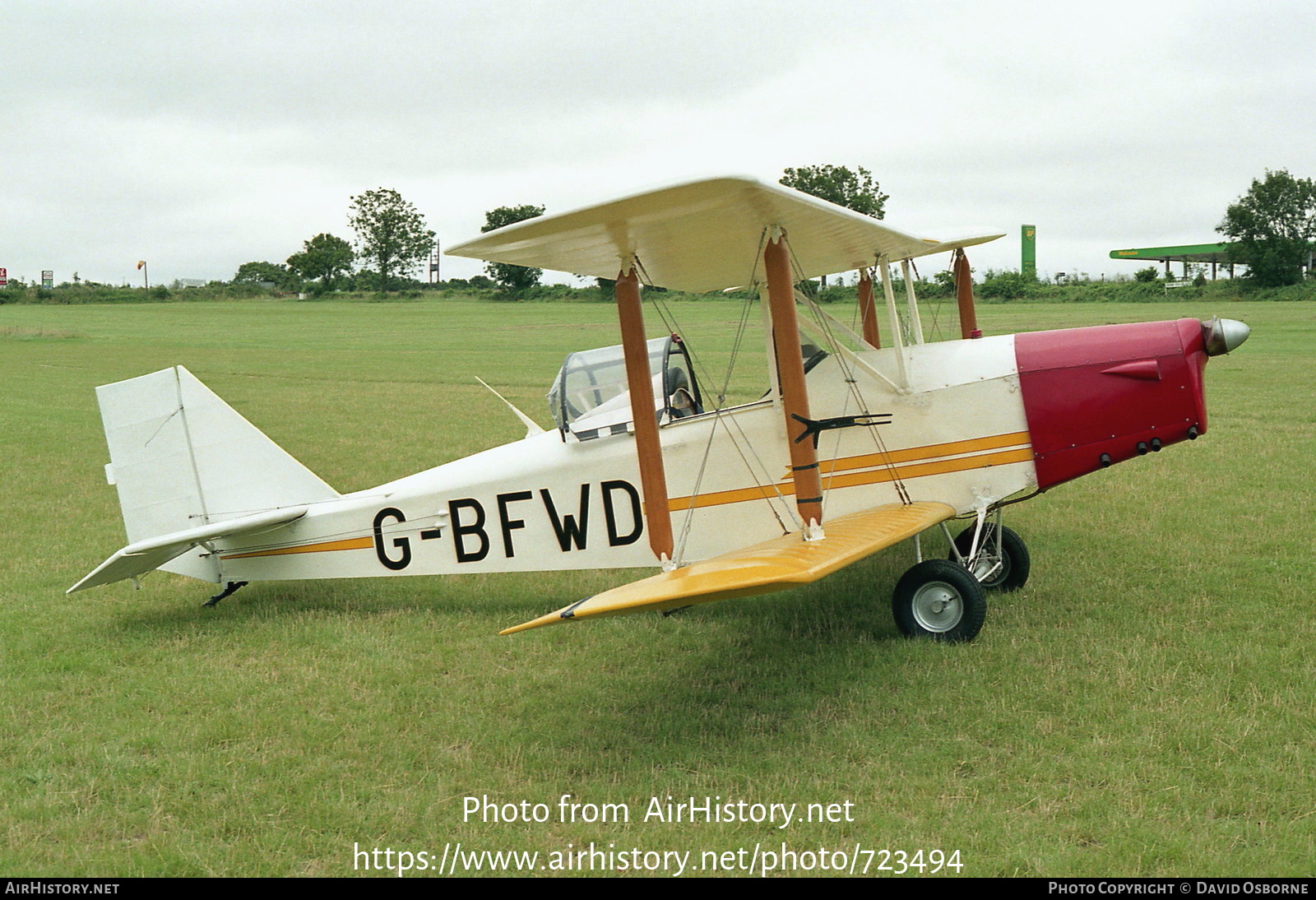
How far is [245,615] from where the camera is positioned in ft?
23.2

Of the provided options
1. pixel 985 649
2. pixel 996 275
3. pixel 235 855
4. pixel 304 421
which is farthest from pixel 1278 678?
pixel 996 275

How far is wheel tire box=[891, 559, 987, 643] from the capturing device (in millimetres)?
5785

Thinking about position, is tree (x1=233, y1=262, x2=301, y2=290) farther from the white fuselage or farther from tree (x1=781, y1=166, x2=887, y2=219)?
the white fuselage

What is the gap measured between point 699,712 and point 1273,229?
178 ft

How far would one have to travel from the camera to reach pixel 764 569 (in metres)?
4.57

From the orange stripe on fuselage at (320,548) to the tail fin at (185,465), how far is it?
0.26 m

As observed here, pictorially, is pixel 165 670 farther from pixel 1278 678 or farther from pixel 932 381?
pixel 1278 678

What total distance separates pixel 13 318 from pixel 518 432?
5495 centimetres

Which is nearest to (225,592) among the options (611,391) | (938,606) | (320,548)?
Result: (320,548)

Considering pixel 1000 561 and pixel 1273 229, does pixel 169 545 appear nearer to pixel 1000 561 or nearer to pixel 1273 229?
pixel 1000 561

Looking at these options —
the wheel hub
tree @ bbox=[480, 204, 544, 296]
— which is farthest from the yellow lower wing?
tree @ bbox=[480, 204, 544, 296]

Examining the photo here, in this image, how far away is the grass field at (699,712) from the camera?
399cm

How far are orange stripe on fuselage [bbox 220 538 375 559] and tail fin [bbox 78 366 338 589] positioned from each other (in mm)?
259

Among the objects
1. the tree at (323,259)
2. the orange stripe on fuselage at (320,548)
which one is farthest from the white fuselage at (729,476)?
the tree at (323,259)
